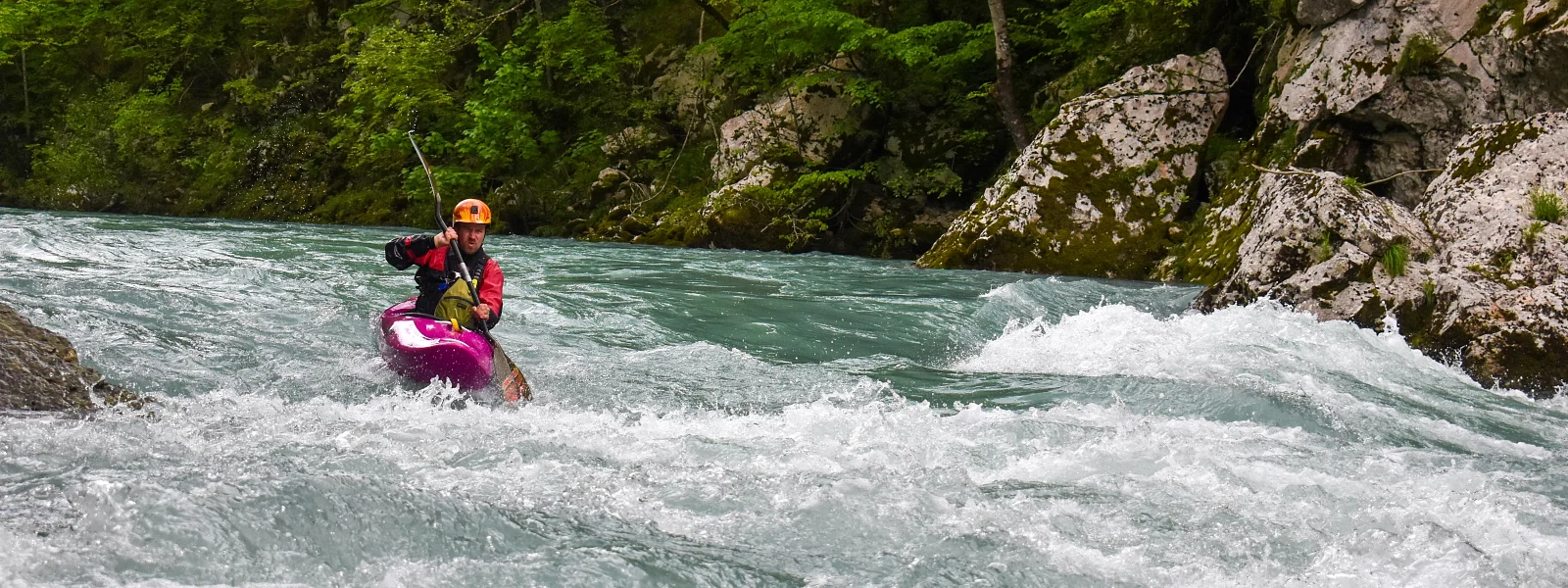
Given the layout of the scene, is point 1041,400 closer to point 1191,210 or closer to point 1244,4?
point 1191,210

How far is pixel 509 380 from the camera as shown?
16.6 ft

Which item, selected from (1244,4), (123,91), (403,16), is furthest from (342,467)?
(123,91)

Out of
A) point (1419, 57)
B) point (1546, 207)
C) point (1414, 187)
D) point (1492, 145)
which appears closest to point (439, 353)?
point (1546, 207)

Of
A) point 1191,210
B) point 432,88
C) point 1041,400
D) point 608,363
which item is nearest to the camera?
point 1041,400

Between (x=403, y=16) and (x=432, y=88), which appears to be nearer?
(x=432, y=88)

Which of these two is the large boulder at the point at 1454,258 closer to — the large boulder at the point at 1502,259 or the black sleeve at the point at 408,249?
the large boulder at the point at 1502,259

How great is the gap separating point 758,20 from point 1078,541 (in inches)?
496

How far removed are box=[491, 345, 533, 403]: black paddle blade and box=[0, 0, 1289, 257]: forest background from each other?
8288 mm

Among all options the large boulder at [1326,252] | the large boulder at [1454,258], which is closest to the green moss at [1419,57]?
the large boulder at [1454,258]

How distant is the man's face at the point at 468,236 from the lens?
19.5ft

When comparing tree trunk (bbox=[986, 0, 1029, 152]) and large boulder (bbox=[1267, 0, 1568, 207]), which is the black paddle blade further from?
tree trunk (bbox=[986, 0, 1029, 152])

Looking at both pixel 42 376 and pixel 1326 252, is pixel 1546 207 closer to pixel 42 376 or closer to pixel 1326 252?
A: pixel 1326 252

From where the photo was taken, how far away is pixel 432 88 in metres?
18.4

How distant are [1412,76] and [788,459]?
7704 millimetres
